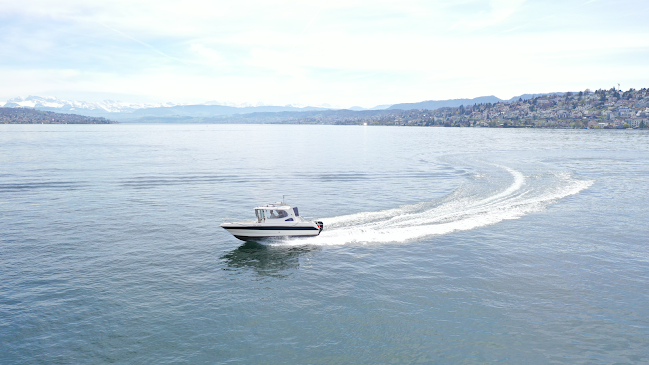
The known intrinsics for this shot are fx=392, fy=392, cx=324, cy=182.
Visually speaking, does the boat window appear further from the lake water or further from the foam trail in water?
the foam trail in water

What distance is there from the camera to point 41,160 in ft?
329

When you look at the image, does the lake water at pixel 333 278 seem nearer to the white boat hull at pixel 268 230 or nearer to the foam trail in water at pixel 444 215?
the foam trail in water at pixel 444 215

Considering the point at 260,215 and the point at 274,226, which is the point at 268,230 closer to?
the point at 274,226

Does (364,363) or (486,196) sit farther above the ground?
(486,196)

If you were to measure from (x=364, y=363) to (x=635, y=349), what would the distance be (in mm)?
15542

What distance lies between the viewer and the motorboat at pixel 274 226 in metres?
40.2

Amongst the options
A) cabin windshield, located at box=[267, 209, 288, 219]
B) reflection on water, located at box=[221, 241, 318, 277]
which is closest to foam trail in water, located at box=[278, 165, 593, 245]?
reflection on water, located at box=[221, 241, 318, 277]

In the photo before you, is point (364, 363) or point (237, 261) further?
point (237, 261)

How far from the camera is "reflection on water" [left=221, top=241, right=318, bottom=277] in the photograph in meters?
34.8

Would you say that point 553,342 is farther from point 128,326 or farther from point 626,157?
point 626,157

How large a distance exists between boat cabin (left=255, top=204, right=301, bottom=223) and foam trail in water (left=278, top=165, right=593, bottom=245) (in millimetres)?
2544

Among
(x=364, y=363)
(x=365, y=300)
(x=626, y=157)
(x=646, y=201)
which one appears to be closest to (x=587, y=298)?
(x=365, y=300)

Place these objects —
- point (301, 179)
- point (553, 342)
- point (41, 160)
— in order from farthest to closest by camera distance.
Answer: point (41, 160)
point (301, 179)
point (553, 342)

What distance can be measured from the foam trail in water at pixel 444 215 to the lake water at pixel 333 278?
29 centimetres
